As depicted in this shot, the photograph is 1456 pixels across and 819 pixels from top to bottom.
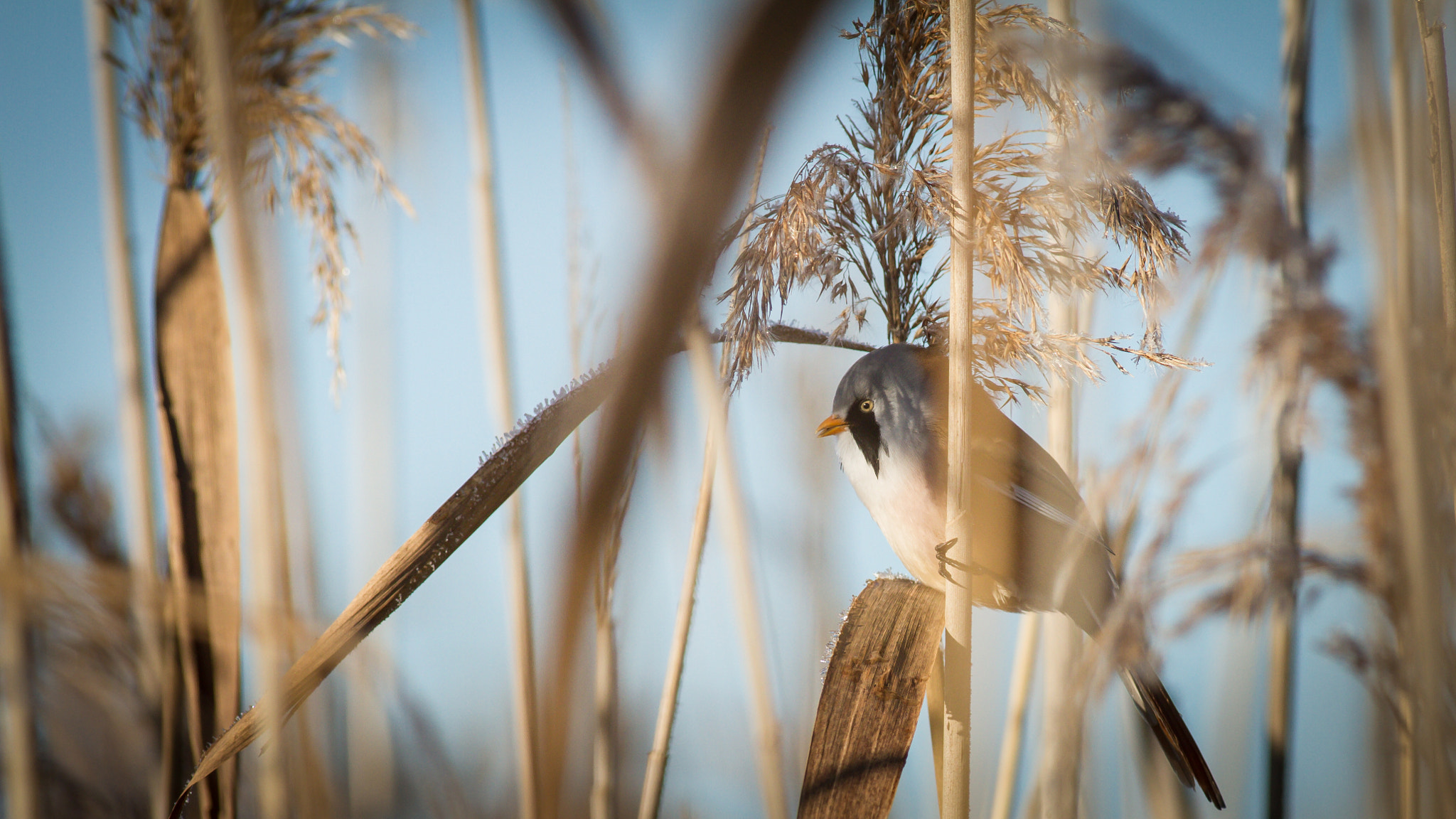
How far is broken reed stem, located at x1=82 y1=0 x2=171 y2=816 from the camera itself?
1158 mm

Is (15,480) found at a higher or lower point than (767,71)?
lower

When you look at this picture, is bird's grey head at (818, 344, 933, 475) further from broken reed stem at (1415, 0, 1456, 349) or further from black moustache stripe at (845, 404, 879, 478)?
broken reed stem at (1415, 0, 1456, 349)

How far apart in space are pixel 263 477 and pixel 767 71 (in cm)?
66

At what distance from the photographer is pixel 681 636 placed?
107 cm

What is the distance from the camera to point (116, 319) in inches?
48.8

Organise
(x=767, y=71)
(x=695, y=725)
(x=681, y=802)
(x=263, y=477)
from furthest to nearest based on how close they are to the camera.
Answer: (x=695, y=725) < (x=681, y=802) < (x=263, y=477) < (x=767, y=71)

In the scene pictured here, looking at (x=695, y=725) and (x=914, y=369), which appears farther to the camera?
(x=695, y=725)

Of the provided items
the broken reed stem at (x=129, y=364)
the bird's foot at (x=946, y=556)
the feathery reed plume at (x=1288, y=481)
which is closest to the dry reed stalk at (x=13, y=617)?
the broken reed stem at (x=129, y=364)

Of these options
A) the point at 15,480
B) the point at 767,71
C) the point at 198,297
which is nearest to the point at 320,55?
the point at 198,297

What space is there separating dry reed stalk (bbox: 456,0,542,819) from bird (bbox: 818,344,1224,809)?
0.51 metres

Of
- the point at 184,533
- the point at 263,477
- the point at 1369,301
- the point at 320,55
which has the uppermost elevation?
the point at 320,55

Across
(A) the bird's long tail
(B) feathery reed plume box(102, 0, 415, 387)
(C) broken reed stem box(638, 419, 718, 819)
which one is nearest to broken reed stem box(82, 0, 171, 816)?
(B) feathery reed plume box(102, 0, 415, 387)

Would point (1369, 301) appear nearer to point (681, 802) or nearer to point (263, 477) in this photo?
point (263, 477)

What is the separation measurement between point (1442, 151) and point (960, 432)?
2.74ft
